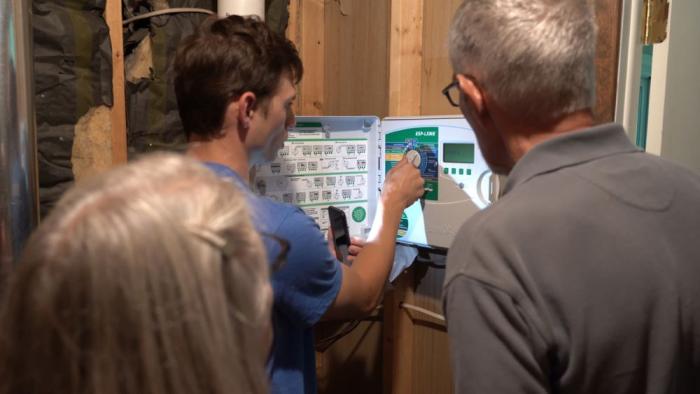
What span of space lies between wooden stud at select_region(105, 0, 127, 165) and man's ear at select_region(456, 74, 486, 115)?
1180 millimetres

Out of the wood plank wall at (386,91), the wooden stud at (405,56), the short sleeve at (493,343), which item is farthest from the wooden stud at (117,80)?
the short sleeve at (493,343)

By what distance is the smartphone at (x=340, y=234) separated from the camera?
1581mm

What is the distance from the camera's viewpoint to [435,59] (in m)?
1.78

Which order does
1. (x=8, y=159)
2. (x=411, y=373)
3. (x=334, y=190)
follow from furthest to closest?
1. (x=411, y=373)
2. (x=334, y=190)
3. (x=8, y=159)

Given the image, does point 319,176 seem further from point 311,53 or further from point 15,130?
point 15,130

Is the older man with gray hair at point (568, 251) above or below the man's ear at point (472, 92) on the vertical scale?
below

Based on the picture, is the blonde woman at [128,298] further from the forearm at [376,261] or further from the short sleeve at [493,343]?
the forearm at [376,261]

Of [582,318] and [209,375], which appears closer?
[209,375]

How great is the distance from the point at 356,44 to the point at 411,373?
47.3 inches

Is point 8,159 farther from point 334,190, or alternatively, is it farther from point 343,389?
point 343,389

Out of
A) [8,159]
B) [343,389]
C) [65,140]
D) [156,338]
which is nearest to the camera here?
[156,338]

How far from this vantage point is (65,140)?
1.62 metres

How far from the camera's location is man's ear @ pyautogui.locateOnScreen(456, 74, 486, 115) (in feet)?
2.88

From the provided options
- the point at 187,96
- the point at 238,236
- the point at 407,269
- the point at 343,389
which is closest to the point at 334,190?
the point at 407,269
